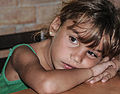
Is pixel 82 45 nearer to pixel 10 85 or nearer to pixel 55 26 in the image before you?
pixel 55 26

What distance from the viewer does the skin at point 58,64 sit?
0.91 m

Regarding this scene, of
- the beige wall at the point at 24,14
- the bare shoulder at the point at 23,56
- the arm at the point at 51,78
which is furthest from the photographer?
the beige wall at the point at 24,14

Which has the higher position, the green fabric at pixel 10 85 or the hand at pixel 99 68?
the hand at pixel 99 68

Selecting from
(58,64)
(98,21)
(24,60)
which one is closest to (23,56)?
(24,60)

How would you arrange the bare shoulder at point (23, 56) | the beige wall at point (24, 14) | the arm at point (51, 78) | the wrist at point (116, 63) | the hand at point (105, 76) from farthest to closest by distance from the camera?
the beige wall at point (24, 14)
the wrist at point (116, 63)
the bare shoulder at point (23, 56)
the hand at point (105, 76)
the arm at point (51, 78)

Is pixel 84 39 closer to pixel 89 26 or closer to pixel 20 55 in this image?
pixel 89 26

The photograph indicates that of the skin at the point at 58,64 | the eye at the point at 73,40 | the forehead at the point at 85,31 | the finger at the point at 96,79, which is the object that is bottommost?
the finger at the point at 96,79

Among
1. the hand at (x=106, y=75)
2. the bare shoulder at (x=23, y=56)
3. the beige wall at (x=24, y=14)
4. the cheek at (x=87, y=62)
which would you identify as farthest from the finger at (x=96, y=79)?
the beige wall at (x=24, y=14)

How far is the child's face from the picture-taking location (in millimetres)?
1094

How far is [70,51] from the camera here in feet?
3.61

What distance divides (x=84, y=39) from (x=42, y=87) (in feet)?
1.03

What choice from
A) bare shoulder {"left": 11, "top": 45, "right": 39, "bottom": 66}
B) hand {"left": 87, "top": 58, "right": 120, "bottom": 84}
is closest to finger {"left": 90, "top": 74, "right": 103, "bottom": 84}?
hand {"left": 87, "top": 58, "right": 120, "bottom": 84}

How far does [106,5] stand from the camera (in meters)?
1.18

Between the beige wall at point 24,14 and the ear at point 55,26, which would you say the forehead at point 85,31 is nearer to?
the ear at point 55,26
